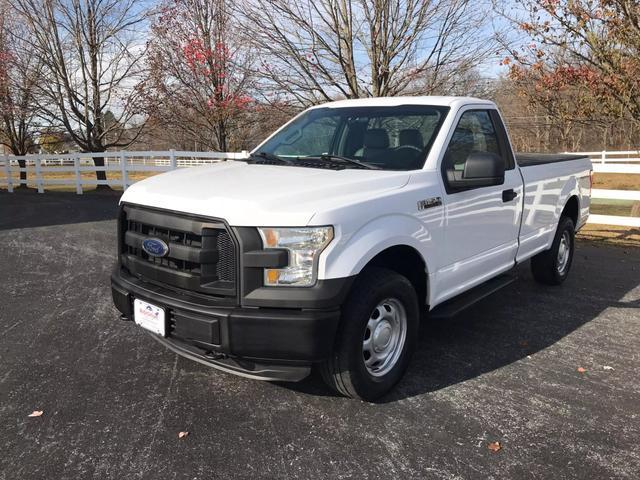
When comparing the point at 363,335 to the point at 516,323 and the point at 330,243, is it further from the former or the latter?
the point at 516,323

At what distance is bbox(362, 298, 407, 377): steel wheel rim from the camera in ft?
10.5

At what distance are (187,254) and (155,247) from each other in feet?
1.01

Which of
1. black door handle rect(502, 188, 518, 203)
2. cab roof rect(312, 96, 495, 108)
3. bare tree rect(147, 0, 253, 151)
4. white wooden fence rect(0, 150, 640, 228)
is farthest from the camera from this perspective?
bare tree rect(147, 0, 253, 151)

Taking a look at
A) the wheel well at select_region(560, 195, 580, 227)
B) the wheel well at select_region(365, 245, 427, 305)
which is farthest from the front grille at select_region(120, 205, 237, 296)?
the wheel well at select_region(560, 195, 580, 227)

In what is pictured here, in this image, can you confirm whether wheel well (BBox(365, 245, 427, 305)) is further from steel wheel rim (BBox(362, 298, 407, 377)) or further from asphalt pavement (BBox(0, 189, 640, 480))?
asphalt pavement (BBox(0, 189, 640, 480))

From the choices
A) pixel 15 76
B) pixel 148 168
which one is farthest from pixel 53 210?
pixel 15 76

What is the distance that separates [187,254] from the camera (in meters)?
2.92

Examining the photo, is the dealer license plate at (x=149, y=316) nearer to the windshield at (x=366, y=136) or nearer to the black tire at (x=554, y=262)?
the windshield at (x=366, y=136)

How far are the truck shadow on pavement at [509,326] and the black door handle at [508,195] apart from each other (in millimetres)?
1133

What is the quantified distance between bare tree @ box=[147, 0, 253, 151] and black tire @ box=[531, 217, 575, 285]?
31.8 feet

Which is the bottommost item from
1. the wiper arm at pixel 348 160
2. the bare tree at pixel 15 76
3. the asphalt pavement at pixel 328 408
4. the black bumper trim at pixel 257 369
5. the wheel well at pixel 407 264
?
the asphalt pavement at pixel 328 408

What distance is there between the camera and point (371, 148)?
3.93m

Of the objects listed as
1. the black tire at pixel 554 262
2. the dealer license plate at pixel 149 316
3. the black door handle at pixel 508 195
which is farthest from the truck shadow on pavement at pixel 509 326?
the black door handle at pixel 508 195

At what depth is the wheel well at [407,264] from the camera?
331 cm
